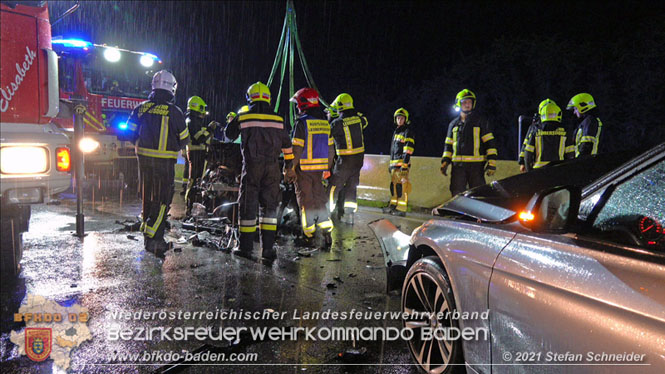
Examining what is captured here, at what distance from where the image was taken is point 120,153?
11.6 metres

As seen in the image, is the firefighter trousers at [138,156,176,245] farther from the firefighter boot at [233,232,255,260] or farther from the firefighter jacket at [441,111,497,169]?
the firefighter jacket at [441,111,497,169]

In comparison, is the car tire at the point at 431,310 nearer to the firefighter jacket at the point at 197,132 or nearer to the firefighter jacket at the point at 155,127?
the firefighter jacket at the point at 155,127

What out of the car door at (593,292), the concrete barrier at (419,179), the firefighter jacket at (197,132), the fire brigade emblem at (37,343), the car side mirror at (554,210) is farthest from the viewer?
the concrete barrier at (419,179)

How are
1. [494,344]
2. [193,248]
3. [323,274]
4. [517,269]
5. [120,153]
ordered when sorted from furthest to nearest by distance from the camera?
[120,153], [193,248], [323,274], [494,344], [517,269]

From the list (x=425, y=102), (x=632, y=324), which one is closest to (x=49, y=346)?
(x=632, y=324)

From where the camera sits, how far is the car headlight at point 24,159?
3.02 meters

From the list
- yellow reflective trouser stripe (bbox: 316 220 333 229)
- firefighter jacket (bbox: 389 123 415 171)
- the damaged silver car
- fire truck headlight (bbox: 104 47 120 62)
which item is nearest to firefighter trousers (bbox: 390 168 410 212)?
firefighter jacket (bbox: 389 123 415 171)

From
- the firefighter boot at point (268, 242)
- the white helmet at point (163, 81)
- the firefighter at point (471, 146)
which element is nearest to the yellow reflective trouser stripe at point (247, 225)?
the firefighter boot at point (268, 242)

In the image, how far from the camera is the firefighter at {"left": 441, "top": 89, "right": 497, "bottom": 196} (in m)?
6.62

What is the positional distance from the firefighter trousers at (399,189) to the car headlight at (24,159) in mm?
6370

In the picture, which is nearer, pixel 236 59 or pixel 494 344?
pixel 494 344

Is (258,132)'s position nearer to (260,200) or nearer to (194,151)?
(260,200)

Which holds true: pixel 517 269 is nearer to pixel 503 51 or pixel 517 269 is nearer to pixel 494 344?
pixel 494 344

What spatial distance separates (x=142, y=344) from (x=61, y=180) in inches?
54.7
